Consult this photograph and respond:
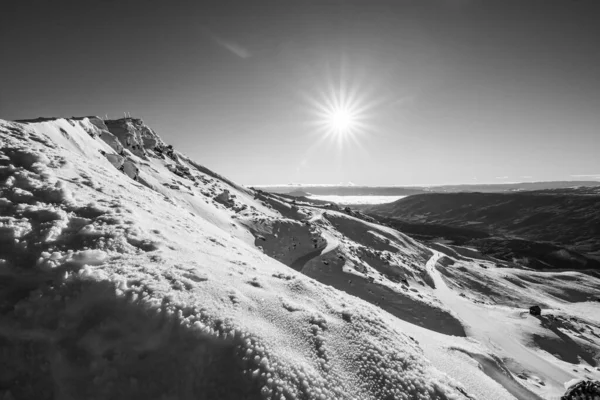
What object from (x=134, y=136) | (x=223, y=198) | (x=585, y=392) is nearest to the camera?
(x=585, y=392)

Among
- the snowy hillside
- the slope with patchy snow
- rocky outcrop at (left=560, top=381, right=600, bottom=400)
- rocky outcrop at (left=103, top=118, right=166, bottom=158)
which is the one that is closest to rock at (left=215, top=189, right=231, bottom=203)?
rocky outcrop at (left=103, top=118, right=166, bottom=158)

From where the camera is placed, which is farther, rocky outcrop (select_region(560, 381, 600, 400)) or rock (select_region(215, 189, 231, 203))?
rock (select_region(215, 189, 231, 203))

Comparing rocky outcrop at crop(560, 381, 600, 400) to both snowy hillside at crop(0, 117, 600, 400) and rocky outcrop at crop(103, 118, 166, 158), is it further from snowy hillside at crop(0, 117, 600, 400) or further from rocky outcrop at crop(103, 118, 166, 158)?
rocky outcrop at crop(103, 118, 166, 158)

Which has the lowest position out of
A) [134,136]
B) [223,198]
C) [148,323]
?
[148,323]

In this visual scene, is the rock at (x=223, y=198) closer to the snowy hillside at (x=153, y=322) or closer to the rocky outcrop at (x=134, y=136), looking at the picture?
the rocky outcrop at (x=134, y=136)

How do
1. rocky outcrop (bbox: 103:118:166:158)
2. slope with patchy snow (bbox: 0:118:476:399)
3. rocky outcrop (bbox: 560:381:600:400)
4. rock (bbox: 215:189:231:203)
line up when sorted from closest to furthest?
slope with patchy snow (bbox: 0:118:476:399), rocky outcrop (bbox: 560:381:600:400), rock (bbox: 215:189:231:203), rocky outcrop (bbox: 103:118:166:158)

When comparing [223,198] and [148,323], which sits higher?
[223,198]

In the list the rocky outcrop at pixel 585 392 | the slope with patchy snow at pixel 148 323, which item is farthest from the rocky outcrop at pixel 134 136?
the rocky outcrop at pixel 585 392

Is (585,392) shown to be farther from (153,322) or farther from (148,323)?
(148,323)

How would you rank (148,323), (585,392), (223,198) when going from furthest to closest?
(223,198) < (585,392) < (148,323)

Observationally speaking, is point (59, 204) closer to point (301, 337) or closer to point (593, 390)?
point (301, 337)

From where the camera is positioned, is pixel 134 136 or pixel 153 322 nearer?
pixel 153 322

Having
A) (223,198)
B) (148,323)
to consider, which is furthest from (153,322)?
(223,198)

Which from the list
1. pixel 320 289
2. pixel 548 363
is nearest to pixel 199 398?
pixel 320 289
